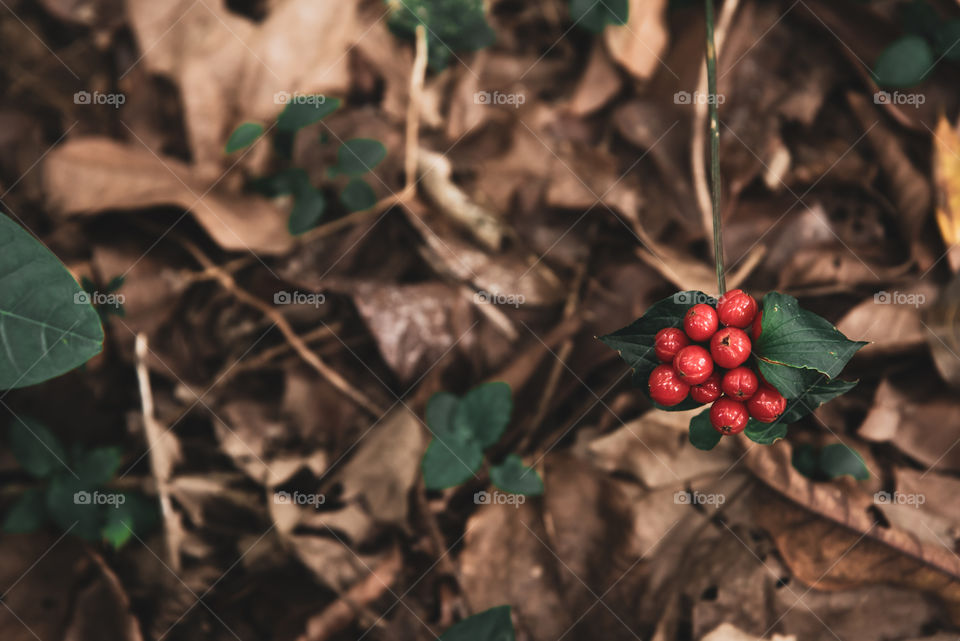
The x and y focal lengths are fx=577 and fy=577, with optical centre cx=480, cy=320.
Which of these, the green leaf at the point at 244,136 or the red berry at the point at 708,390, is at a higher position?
the green leaf at the point at 244,136

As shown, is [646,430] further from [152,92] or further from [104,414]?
[152,92]

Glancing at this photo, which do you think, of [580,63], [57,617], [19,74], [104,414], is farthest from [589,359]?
[19,74]

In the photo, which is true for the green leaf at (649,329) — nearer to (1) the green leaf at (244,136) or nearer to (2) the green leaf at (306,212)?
(2) the green leaf at (306,212)

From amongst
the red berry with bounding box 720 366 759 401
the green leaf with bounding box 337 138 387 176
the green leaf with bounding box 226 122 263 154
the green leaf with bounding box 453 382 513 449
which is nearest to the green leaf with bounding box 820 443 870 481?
the red berry with bounding box 720 366 759 401

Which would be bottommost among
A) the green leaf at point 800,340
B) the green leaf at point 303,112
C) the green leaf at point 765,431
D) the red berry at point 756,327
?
the green leaf at point 765,431

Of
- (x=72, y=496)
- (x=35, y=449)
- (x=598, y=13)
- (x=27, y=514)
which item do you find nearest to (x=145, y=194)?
(x=35, y=449)

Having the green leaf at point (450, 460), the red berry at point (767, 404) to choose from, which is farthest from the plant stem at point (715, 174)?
the green leaf at point (450, 460)

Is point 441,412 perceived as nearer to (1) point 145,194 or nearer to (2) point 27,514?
(1) point 145,194
